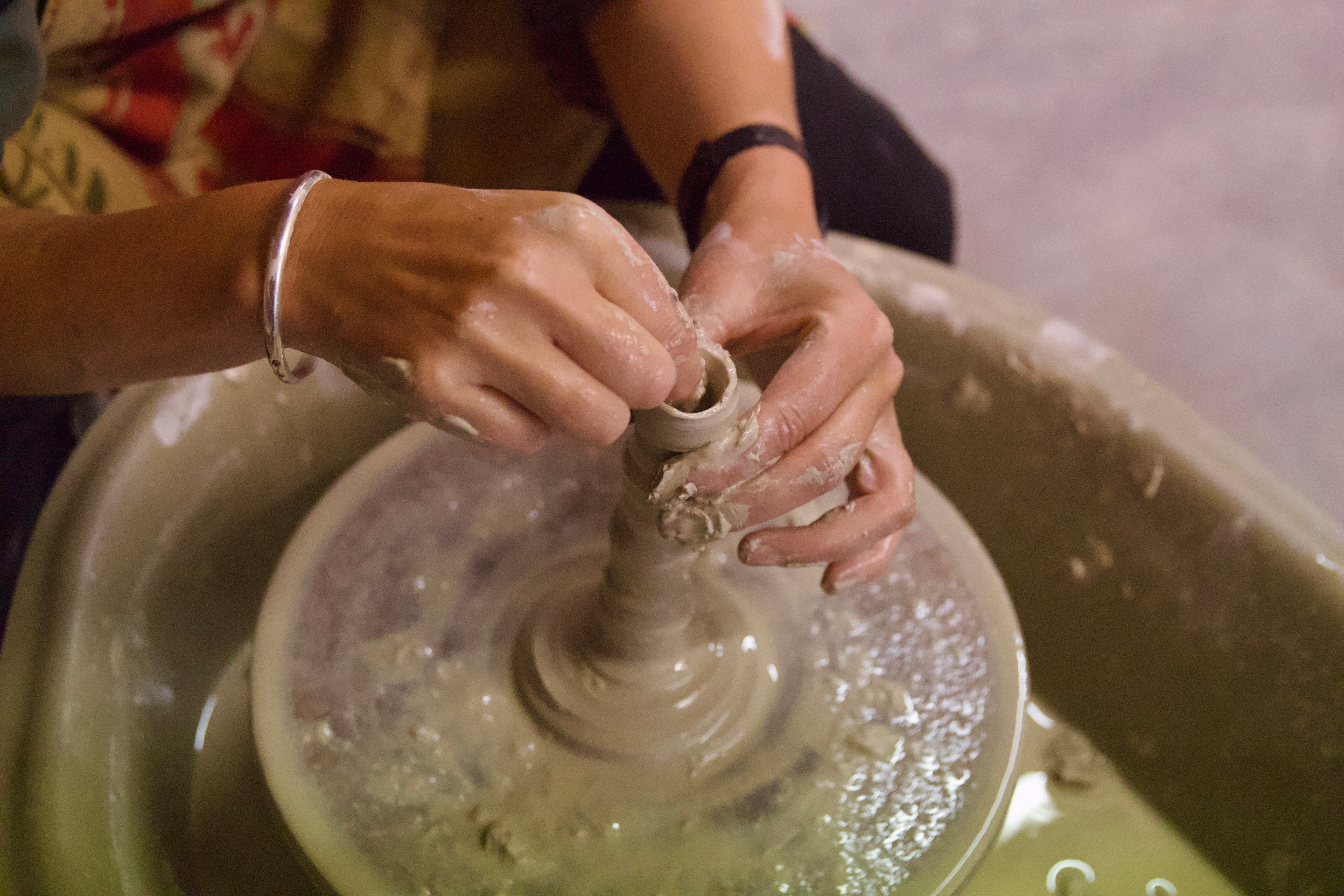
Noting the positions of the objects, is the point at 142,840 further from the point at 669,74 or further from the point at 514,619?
the point at 669,74

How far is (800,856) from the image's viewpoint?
947 mm

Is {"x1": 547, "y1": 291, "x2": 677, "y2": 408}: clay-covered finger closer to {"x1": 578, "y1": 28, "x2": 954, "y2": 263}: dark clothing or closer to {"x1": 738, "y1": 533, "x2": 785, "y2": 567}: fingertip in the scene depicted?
{"x1": 738, "y1": 533, "x2": 785, "y2": 567}: fingertip

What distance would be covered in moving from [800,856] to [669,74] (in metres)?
0.94

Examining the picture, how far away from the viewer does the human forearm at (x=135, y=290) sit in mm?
700

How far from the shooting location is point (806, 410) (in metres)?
0.86

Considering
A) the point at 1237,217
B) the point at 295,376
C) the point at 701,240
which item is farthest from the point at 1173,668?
the point at 1237,217

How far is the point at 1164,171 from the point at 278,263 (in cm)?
312

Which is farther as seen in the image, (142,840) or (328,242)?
(142,840)

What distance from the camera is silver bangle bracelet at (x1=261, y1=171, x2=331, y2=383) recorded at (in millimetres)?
670

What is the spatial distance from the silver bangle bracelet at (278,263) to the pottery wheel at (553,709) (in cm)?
43

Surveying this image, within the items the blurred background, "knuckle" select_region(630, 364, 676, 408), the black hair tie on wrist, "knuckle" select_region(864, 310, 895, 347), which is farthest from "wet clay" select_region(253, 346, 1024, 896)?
the blurred background

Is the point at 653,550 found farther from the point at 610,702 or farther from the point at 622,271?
the point at 622,271

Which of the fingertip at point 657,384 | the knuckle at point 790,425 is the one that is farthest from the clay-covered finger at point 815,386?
the fingertip at point 657,384

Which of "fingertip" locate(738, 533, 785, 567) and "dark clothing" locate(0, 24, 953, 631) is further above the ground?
"dark clothing" locate(0, 24, 953, 631)
